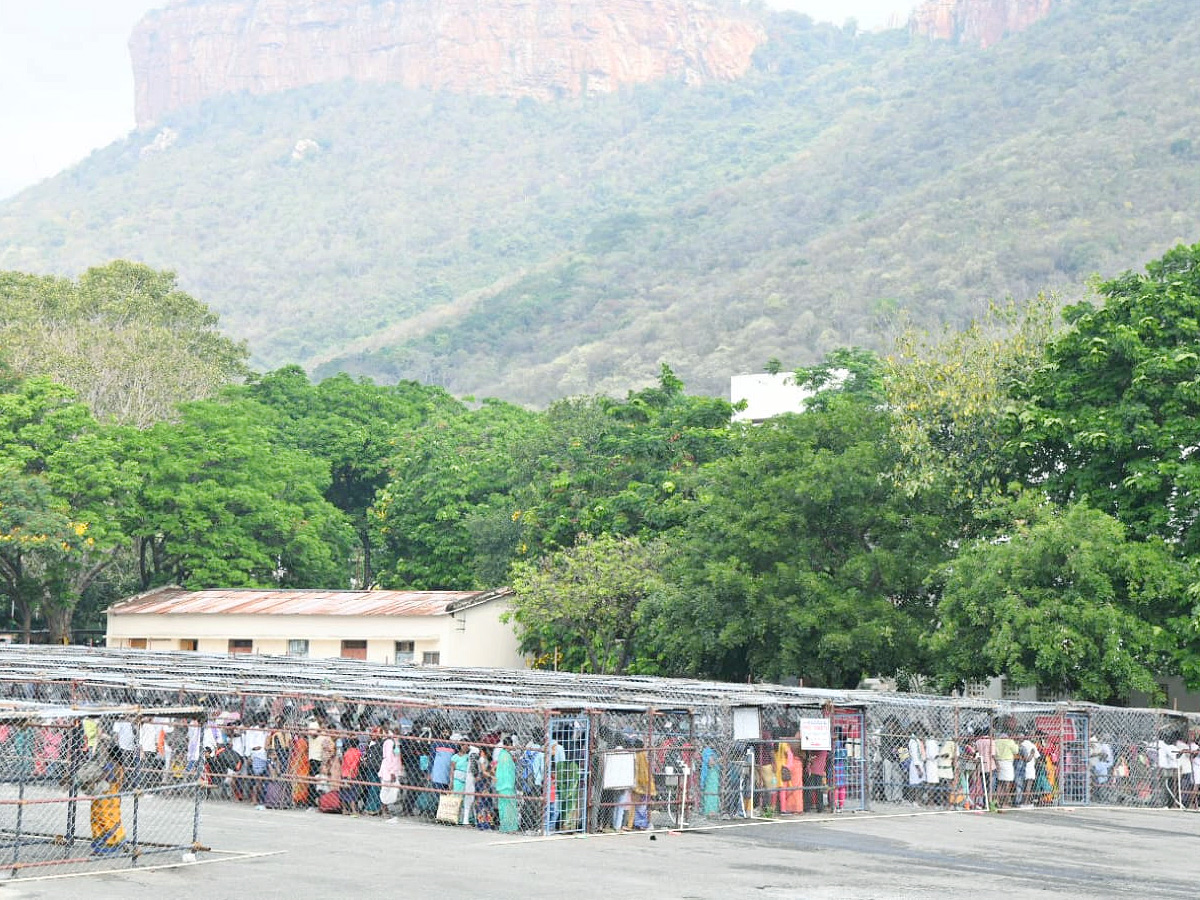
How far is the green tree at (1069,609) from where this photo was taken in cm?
3431

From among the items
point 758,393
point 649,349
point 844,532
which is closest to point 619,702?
point 844,532

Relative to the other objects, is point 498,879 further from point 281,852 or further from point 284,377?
point 284,377

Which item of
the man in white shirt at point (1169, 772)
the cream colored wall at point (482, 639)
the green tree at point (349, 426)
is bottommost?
the man in white shirt at point (1169, 772)

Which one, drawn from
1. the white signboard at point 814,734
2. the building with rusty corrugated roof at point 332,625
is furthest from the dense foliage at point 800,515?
the white signboard at point 814,734

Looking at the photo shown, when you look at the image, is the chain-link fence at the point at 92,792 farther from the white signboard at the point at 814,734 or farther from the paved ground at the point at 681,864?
the white signboard at the point at 814,734

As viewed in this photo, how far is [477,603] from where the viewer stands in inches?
2116

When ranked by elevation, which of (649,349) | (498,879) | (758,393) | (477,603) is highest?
(649,349)

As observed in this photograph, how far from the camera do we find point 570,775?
23.5m

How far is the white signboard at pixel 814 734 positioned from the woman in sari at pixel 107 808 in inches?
481

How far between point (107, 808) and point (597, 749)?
7.64m

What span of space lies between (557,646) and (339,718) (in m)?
27.3

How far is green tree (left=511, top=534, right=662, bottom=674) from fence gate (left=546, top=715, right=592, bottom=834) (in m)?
23.1

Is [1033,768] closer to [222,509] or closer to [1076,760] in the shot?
[1076,760]

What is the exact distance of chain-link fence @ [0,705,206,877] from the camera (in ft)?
62.2
